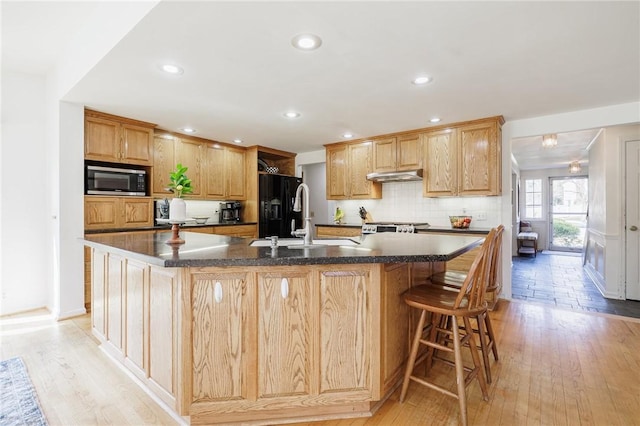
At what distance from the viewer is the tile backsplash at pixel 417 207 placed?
434 centimetres

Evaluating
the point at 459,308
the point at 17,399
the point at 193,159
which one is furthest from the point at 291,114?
the point at 17,399

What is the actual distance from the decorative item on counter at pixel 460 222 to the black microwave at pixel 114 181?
4.16 meters

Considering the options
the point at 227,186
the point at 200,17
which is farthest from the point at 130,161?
the point at 200,17

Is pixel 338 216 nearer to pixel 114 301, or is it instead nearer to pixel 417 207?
pixel 417 207

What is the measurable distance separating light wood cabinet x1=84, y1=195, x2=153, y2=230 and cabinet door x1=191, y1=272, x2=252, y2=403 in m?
2.78

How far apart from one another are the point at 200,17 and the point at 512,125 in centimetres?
387

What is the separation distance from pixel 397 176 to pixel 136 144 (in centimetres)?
353

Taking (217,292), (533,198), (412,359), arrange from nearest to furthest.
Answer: (217,292) < (412,359) < (533,198)

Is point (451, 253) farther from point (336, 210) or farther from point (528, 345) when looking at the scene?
point (336, 210)

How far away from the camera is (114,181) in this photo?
3.82 meters

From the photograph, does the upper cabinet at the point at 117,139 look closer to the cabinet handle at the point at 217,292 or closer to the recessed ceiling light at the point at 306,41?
the recessed ceiling light at the point at 306,41

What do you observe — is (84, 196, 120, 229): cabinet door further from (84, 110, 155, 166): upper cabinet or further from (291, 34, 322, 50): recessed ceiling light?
(291, 34, 322, 50): recessed ceiling light

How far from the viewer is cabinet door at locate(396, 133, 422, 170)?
4516 millimetres

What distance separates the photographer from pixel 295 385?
5.68 ft
